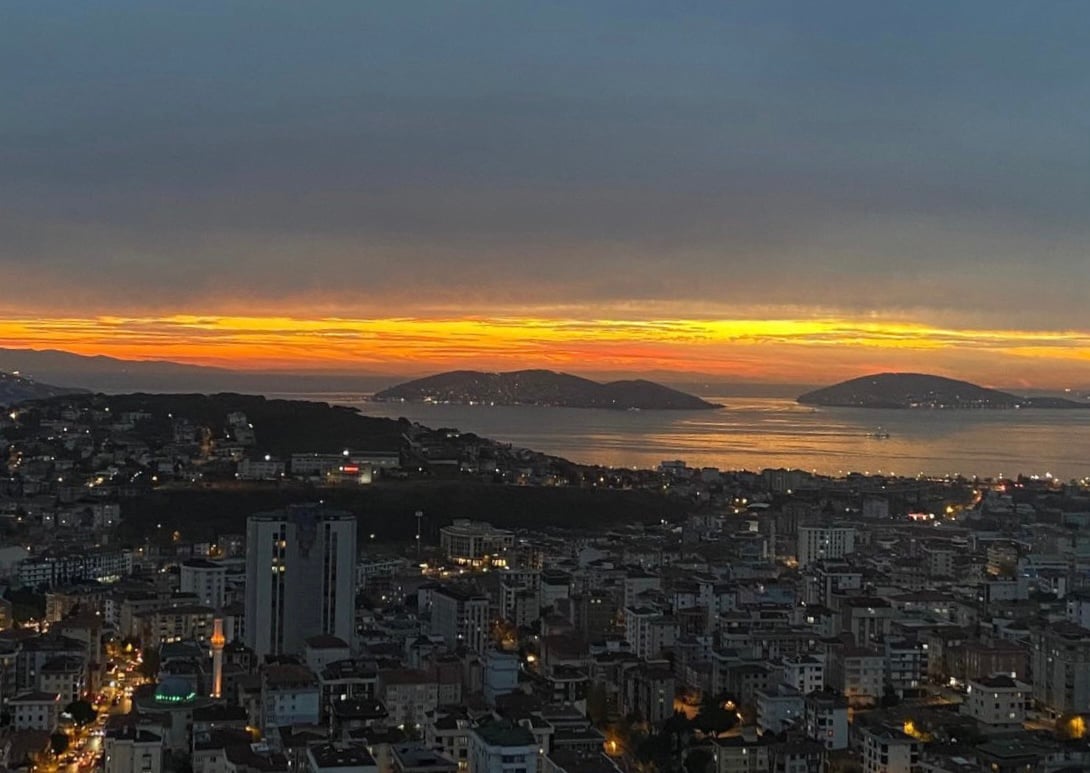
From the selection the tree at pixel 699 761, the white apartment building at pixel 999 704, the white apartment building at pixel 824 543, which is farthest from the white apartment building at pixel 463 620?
the white apartment building at pixel 824 543

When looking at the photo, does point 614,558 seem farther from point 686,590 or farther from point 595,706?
point 595,706

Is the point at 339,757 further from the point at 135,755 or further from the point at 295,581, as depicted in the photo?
the point at 295,581

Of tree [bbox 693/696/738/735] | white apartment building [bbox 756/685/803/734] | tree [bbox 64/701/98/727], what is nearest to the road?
tree [bbox 64/701/98/727]

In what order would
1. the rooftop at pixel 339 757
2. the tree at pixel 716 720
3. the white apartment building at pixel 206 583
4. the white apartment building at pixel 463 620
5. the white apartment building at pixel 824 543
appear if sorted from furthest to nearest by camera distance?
the white apartment building at pixel 824 543, the white apartment building at pixel 206 583, the white apartment building at pixel 463 620, the tree at pixel 716 720, the rooftop at pixel 339 757

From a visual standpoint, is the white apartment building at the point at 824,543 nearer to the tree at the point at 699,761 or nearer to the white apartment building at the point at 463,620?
the white apartment building at the point at 463,620

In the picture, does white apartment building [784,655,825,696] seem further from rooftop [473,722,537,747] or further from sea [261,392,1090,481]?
sea [261,392,1090,481]

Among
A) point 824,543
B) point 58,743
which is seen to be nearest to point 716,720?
point 58,743
